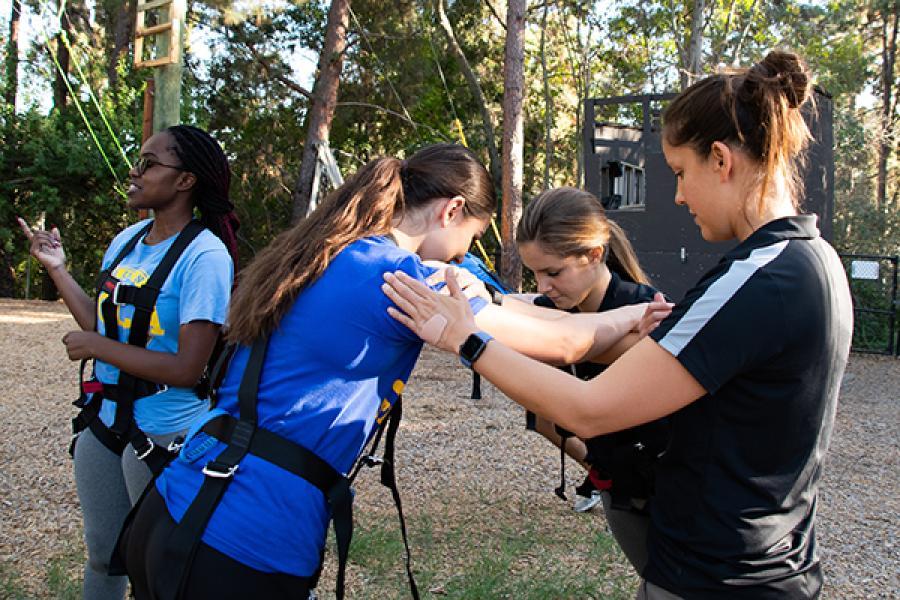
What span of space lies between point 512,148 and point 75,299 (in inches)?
454

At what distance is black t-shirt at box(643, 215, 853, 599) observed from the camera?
1349 millimetres

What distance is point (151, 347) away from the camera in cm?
245

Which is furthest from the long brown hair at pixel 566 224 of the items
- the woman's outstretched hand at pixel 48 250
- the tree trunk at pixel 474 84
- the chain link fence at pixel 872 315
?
the tree trunk at pixel 474 84

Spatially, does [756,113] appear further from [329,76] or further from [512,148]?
[329,76]

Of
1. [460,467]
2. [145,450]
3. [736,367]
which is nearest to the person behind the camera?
[736,367]

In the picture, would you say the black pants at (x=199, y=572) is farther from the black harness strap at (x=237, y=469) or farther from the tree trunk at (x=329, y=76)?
the tree trunk at (x=329, y=76)

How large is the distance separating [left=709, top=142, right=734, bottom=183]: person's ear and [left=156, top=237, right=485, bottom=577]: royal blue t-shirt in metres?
0.60

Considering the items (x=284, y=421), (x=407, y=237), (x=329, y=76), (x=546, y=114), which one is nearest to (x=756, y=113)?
(x=407, y=237)

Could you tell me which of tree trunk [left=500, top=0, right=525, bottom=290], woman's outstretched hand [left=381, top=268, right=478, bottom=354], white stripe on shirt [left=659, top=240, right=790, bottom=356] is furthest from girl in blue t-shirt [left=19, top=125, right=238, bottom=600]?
tree trunk [left=500, top=0, right=525, bottom=290]

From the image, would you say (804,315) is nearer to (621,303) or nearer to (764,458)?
(764,458)

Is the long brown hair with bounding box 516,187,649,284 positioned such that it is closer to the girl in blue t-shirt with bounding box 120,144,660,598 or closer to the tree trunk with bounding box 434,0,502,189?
the girl in blue t-shirt with bounding box 120,144,660,598

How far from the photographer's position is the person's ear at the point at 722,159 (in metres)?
1.47

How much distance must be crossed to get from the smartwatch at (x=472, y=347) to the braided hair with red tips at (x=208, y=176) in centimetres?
A: 135

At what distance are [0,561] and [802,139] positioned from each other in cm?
438
